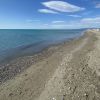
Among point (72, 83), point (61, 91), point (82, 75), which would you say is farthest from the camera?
point (82, 75)

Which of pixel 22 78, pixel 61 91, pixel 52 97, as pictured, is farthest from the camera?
pixel 22 78

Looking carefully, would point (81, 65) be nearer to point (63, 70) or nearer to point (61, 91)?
point (63, 70)

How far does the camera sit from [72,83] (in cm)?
1041

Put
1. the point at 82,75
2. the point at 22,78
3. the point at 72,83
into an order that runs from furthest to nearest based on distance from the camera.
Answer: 1. the point at 22,78
2. the point at 82,75
3. the point at 72,83

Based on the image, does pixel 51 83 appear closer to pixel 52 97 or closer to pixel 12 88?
pixel 52 97

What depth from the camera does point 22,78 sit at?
12570mm

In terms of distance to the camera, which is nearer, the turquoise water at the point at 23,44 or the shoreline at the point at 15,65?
the shoreline at the point at 15,65

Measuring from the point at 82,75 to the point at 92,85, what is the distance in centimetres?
187

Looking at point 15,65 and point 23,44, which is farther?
point 23,44

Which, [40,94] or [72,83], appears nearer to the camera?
[40,94]

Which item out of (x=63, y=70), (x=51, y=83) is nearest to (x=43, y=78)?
(x=51, y=83)

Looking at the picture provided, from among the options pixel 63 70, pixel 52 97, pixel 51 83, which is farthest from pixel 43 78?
pixel 52 97

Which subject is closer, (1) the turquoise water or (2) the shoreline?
(2) the shoreline

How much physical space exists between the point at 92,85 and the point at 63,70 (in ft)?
12.5
